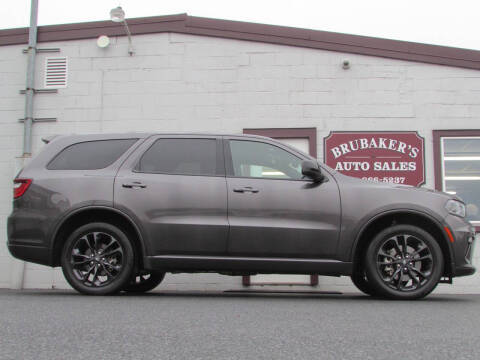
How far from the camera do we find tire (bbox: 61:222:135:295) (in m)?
6.16

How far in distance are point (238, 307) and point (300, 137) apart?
6023mm

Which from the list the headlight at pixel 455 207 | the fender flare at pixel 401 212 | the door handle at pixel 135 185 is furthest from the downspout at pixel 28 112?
the headlight at pixel 455 207

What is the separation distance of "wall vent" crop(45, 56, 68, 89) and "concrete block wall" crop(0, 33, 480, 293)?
119mm

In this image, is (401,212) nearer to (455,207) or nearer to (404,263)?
(404,263)

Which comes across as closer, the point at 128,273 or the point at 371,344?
the point at 371,344

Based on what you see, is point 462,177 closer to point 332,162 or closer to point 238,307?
point 332,162

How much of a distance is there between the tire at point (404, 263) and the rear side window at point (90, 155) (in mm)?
2779

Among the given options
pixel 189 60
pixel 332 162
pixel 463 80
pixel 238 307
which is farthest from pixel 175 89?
pixel 238 307

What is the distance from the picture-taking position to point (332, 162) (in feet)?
34.9

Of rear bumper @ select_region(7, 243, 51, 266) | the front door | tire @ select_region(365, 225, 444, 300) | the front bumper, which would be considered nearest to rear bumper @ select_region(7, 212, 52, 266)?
rear bumper @ select_region(7, 243, 51, 266)

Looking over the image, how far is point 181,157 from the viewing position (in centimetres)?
Result: 663

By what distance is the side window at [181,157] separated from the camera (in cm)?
654

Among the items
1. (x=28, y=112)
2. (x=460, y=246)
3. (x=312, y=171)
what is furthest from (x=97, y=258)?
(x=28, y=112)

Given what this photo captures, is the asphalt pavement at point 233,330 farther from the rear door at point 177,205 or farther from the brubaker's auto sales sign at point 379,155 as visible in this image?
the brubaker's auto sales sign at point 379,155
